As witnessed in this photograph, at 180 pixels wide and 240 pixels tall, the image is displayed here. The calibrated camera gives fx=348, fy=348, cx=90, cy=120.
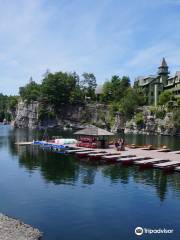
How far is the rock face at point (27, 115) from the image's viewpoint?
164000mm

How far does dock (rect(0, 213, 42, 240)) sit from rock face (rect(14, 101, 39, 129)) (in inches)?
5493

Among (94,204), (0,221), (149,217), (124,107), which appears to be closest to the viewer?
(0,221)

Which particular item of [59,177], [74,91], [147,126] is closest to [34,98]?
[74,91]

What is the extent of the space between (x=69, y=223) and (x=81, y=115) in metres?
132

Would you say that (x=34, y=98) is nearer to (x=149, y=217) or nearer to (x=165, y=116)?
(x=165, y=116)

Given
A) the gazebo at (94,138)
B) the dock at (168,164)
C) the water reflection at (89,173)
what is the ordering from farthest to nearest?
the gazebo at (94,138) < the dock at (168,164) < the water reflection at (89,173)

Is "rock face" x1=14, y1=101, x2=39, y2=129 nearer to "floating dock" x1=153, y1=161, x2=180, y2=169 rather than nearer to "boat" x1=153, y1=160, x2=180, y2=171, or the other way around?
"floating dock" x1=153, y1=161, x2=180, y2=169

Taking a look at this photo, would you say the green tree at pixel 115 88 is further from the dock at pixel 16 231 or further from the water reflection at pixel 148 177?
the dock at pixel 16 231

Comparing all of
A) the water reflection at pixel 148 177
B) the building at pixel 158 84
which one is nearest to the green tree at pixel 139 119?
the building at pixel 158 84

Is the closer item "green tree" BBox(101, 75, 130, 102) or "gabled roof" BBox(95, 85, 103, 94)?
"green tree" BBox(101, 75, 130, 102)

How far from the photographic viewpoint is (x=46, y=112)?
161 metres

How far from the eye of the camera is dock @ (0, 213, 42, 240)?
A: 21.8 metres

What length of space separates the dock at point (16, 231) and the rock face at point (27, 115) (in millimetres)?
139521

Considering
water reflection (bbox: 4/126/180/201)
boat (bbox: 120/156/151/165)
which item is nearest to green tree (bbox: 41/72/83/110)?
water reflection (bbox: 4/126/180/201)
